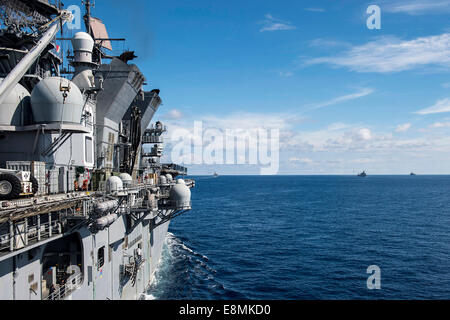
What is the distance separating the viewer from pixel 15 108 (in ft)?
74.9

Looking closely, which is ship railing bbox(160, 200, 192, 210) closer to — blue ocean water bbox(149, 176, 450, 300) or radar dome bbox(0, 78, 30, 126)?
blue ocean water bbox(149, 176, 450, 300)

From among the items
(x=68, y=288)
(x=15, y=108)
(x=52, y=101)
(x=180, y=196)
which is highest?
(x=52, y=101)

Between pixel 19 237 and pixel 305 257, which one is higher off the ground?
pixel 19 237

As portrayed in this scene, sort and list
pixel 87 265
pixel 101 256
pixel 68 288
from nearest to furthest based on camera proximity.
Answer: pixel 68 288
pixel 87 265
pixel 101 256

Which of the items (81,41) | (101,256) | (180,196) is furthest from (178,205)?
(81,41)

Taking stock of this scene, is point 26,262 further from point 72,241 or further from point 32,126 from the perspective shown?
point 32,126

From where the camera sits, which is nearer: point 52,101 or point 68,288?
point 68,288

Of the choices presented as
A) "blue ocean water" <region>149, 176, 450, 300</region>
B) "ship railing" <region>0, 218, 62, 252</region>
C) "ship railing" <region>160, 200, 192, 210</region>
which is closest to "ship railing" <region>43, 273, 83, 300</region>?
"ship railing" <region>0, 218, 62, 252</region>

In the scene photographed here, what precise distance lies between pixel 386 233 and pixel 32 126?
59460mm

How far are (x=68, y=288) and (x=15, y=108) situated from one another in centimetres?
1278

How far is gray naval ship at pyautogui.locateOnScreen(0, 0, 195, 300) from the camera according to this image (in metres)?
17.0

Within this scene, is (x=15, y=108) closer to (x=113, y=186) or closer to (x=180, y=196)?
(x=113, y=186)

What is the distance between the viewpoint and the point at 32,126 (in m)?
22.3
